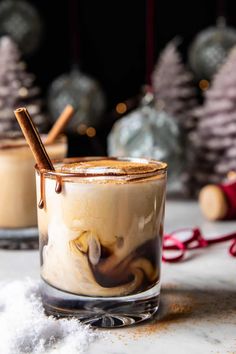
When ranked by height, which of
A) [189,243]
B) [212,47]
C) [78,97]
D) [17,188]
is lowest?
[189,243]

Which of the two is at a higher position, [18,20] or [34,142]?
[18,20]

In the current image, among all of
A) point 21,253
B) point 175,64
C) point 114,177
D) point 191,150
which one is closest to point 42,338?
point 114,177

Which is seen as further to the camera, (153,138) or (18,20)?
(18,20)

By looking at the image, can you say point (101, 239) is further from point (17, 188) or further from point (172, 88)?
point (172, 88)

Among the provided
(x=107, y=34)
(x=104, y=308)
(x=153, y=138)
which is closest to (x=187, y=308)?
(x=104, y=308)

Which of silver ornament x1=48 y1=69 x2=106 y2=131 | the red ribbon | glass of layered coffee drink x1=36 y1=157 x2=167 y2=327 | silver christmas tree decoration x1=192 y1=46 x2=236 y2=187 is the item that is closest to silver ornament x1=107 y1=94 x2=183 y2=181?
silver christmas tree decoration x1=192 y1=46 x2=236 y2=187

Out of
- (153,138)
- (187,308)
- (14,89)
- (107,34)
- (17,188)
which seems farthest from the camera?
(107,34)
